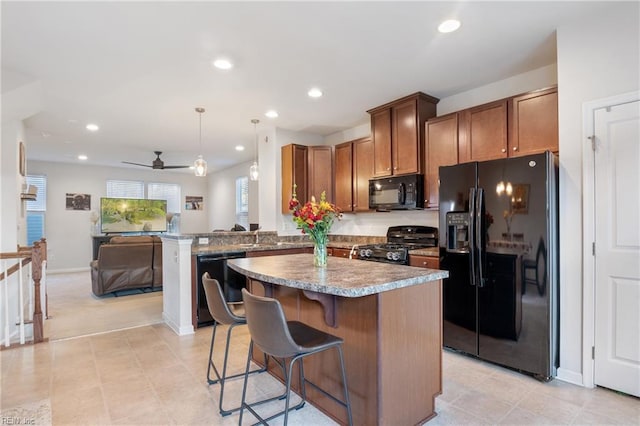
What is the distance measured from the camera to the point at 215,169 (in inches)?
364

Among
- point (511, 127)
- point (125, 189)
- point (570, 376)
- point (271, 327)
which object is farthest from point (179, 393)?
point (125, 189)

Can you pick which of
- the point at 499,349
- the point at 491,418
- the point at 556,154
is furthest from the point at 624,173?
the point at 491,418

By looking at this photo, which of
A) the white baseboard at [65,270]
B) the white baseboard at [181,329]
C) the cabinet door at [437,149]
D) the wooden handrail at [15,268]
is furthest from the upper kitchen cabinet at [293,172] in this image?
the white baseboard at [65,270]

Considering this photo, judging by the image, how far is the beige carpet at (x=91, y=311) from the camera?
12.5 feet

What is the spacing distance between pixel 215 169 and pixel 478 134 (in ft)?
24.4

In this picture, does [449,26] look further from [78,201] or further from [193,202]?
[78,201]

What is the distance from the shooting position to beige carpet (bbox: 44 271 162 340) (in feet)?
12.5

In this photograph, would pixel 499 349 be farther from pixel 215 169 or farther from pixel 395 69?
pixel 215 169

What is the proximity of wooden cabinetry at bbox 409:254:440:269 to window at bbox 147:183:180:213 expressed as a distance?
8.05 metres

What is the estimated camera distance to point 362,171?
4574 millimetres

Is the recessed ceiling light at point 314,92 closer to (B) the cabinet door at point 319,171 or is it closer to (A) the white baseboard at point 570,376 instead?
(B) the cabinet door at point 319,171

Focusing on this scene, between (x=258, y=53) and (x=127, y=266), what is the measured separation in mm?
4369

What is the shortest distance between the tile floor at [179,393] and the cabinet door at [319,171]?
8.68ft

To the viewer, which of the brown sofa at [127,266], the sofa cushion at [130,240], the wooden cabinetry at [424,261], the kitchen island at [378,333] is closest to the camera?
the kitchen island at [378,333]
